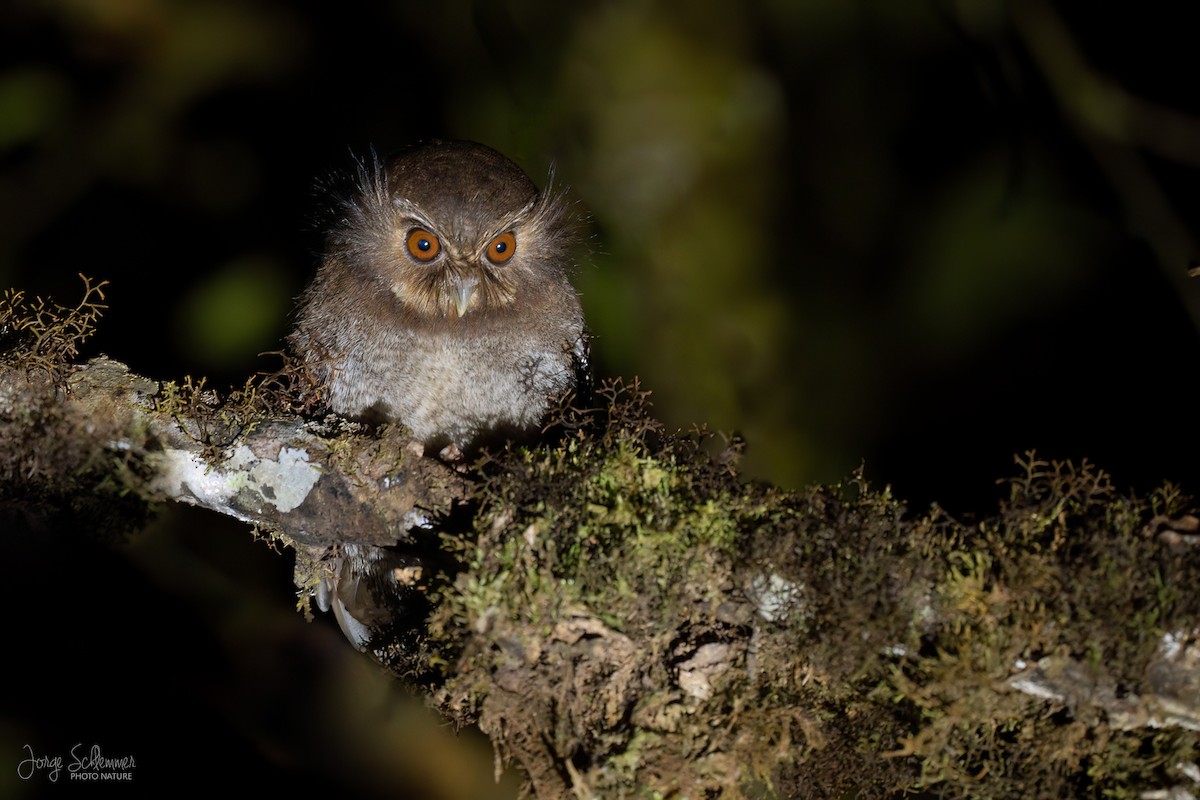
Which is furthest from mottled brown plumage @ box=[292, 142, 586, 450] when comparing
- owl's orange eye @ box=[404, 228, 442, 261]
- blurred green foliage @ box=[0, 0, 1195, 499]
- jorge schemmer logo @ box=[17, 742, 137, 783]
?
jorge schemmer logo @ box=[17, 742, 137, 783]

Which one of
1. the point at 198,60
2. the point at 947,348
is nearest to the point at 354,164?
the point at 198,60

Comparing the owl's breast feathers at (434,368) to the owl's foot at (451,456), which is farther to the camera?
the owl's breast feathers at (434,368)

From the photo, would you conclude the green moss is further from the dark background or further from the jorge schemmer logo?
the jorge schemmer logo

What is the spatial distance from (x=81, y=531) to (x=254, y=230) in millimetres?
1805

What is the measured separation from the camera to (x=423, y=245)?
2.39 meters

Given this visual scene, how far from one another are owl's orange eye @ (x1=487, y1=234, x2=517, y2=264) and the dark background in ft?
1.06

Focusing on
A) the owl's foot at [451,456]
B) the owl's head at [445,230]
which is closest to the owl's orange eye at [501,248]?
the owl's head at [445,230]

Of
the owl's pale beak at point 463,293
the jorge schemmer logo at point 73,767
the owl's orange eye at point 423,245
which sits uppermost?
the owl's orange eye at point 423,245

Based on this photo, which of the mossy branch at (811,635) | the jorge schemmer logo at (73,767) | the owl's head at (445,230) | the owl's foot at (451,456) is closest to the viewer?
the mossy branch at (811,635)

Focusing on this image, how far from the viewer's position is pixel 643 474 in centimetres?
147

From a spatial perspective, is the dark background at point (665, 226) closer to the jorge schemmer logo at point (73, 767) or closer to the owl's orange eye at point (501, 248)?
the jorge schemmer logo at point (73, 767)

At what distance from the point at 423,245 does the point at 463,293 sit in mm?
220

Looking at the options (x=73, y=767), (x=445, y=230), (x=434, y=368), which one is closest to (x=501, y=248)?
(x=445, y=230)

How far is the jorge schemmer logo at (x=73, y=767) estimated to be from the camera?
87.4 inches
